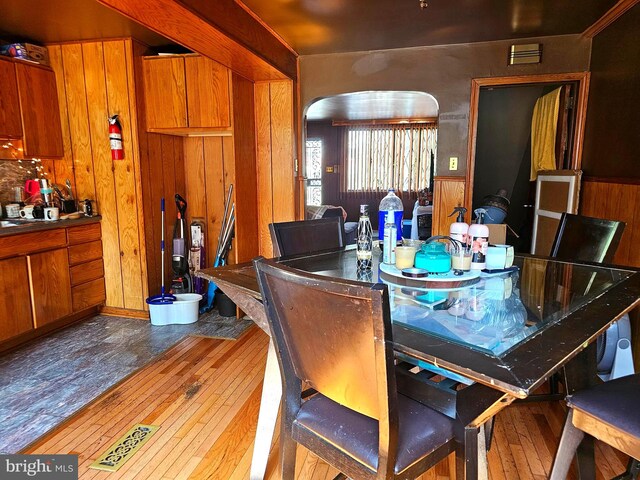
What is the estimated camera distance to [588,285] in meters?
1.52

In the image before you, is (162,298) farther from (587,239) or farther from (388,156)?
(388,156)

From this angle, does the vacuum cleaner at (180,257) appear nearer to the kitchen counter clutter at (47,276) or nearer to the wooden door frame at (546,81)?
the kitchen counter clutter at (47,276)

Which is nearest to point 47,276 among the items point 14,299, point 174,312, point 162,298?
point 14,299

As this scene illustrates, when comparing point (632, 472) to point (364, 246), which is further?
point (364, 246)

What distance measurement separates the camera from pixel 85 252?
336 centimetres

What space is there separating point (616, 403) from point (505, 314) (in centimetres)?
37

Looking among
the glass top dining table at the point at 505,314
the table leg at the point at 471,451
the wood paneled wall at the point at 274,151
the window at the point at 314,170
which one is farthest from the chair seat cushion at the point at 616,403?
the window at the point at 314,170

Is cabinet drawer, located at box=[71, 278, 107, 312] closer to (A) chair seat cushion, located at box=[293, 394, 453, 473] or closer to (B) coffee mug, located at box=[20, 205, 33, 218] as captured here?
(B) coffee mug, located at box=[20, 205, 33, 218]

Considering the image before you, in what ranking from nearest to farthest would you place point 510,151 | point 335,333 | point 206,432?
point 335,333 → point 206,432 → point 510,151

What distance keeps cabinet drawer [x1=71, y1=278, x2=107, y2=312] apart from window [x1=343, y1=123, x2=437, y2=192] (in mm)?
6241

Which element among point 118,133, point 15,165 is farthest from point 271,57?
point 15,165

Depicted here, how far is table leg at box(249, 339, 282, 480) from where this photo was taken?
1.58 m

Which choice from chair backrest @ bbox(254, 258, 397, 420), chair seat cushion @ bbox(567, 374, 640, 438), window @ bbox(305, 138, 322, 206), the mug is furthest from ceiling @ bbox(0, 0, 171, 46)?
window @ bbox(305, 138, 322, 206)

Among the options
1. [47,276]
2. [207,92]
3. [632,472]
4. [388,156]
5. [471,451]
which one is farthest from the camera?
[388,156]
